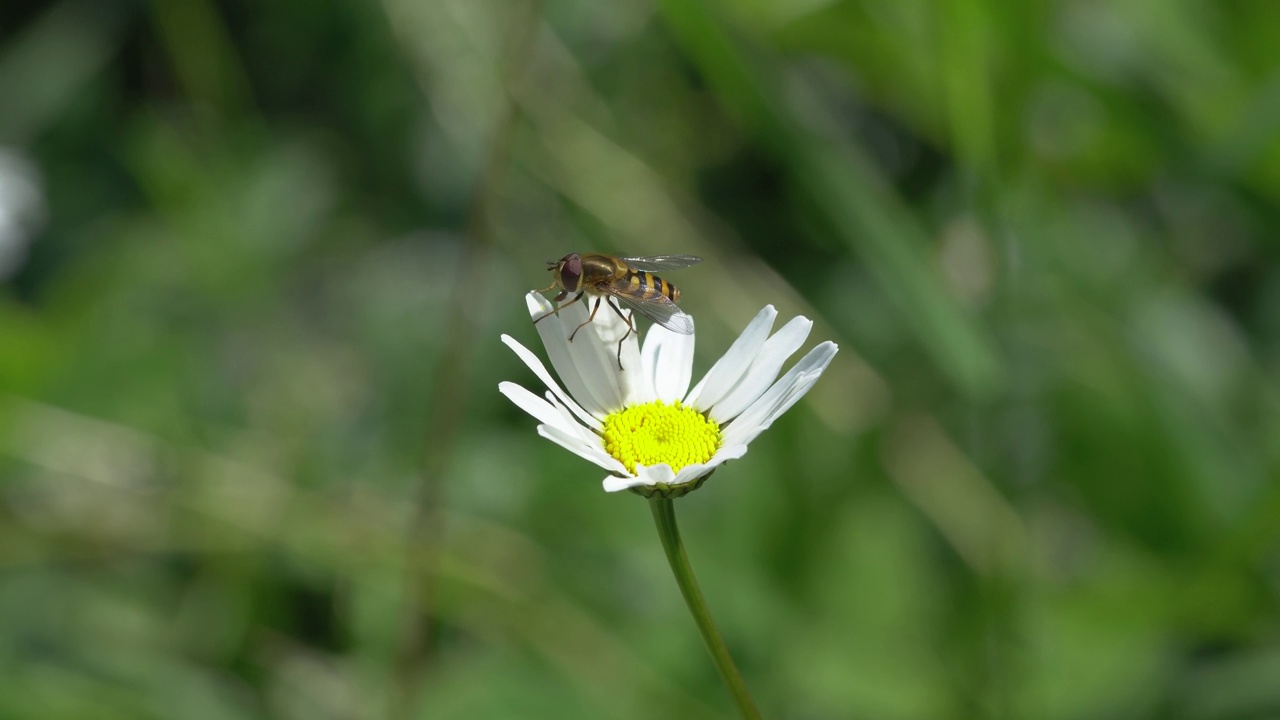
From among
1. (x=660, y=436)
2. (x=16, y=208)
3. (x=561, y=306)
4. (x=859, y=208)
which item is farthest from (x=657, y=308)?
(x=16, y=208)

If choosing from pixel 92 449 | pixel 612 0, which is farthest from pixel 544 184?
pixel 92 449

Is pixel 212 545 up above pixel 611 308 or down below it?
above

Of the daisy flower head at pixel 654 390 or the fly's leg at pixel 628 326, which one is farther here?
the fly's leg at pixel 628 326

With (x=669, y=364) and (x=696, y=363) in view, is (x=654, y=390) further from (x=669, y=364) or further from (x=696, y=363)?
(x=696, y=363)

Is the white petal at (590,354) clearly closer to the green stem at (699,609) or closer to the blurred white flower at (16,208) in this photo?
the green stem at (699,609)

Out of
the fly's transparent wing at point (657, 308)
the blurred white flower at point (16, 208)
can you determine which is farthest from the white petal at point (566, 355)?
the blurred white flower at point (16, 208)

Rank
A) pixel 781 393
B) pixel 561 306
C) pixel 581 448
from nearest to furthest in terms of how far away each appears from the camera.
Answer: pixel 581 448 → pixel 781 393 → pixel 561 306

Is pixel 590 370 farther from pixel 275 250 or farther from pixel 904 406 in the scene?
pixel 275 250
